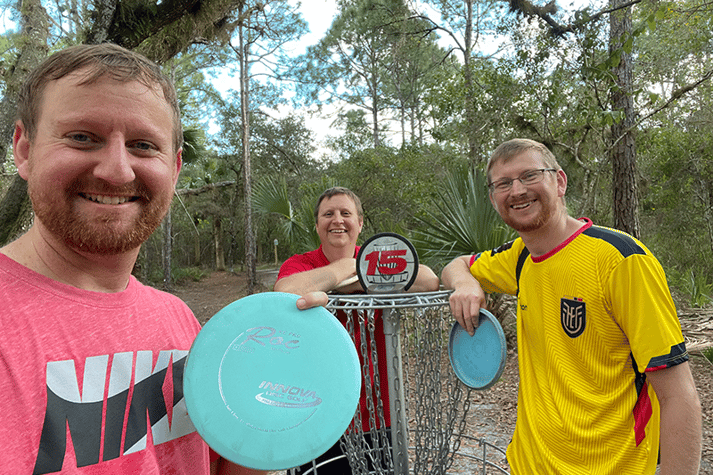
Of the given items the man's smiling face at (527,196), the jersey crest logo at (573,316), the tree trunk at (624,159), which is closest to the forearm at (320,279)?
the man's smiling face at (527,196)

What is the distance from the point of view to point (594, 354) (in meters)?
1.51

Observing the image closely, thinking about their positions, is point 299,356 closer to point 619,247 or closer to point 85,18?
point 619,247

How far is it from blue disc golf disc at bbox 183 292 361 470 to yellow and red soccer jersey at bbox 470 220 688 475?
106cm

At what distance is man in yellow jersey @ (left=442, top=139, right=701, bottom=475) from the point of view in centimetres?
132

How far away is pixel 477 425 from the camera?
419 cm

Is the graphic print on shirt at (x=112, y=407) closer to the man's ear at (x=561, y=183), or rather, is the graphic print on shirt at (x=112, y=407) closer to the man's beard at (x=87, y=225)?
the man's beard at (x=87, y=225)

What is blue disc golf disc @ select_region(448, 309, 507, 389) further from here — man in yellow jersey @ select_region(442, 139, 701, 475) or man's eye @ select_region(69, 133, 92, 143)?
man's eye @ select_region(69, 133, 92, 143)

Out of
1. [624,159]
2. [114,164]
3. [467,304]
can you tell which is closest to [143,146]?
[114,164]

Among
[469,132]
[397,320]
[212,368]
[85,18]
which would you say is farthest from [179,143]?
[469,132]

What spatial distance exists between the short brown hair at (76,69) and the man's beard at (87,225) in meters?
0.18

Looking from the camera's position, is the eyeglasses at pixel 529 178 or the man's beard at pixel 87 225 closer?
the man's beard at pixel 87 225

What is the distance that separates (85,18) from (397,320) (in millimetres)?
5751

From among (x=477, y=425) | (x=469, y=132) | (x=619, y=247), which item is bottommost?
(x=477, y=425)

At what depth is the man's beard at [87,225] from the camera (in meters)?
0.84
